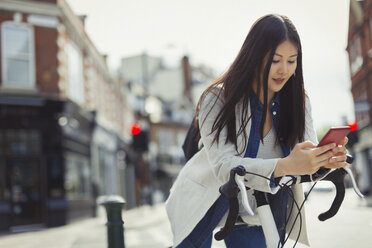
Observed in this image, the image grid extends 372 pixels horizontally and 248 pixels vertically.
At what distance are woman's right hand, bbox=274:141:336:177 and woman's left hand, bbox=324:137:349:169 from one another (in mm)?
19

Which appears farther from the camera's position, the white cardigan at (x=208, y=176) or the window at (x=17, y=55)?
the window at (x=17, y=55)

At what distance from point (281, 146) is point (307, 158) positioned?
0.48m

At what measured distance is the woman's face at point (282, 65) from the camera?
2.06 meters

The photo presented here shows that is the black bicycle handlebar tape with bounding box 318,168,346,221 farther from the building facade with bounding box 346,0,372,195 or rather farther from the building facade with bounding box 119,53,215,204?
the building facade with bounding box 119,53,215,204

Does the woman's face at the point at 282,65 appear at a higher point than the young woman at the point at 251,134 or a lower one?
higher

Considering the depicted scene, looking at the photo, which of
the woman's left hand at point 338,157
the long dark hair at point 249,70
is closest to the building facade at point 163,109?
the long dark hair at point 249,70

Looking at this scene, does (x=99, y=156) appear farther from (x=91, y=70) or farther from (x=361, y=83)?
(x=361, y=83)

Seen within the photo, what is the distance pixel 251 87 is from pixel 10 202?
15.0 m

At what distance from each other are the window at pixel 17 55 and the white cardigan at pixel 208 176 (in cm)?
1511

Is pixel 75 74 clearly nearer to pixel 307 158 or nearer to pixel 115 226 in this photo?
pixel 115 226

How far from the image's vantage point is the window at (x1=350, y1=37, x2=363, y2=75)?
85.5 feet

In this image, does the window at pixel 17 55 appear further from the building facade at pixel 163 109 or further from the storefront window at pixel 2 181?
the building facade at pixel 163 109

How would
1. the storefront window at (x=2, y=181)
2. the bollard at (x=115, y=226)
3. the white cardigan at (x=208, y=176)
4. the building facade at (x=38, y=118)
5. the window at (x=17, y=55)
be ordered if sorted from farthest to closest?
the window at (x=17, y=55) → the building facade at (x=38, y=118) → the storefront window at (x=2, y=181) → the bollard at (x=115, y=226) → the white cardigan at (x=208, y=176)

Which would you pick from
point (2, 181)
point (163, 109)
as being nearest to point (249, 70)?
point (2, 181)
